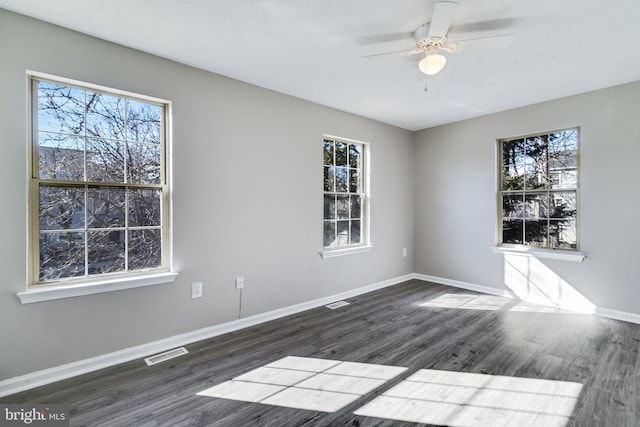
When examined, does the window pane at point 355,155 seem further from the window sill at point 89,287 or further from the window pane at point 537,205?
the window sill at point 89,287

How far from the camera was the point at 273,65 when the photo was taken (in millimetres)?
2709

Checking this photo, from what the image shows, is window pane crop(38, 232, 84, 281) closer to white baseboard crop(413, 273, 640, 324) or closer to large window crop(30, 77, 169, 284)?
large window crop(30, 77, 169, 284)

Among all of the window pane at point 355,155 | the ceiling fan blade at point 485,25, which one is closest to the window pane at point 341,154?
the window pane at point 355,155

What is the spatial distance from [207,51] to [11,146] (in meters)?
1.58

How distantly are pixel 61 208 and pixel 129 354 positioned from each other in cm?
129

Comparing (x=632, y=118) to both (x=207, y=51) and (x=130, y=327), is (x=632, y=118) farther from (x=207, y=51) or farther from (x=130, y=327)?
(x=130, y=327)

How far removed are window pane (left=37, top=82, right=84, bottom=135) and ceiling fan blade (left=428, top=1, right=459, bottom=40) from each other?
2693 millimetres

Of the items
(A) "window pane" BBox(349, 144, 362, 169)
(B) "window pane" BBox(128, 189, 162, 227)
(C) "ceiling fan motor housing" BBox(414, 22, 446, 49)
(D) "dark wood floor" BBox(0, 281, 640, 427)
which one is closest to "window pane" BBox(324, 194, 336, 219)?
(A) "window pane" BBox(349, 144, 362, 169)

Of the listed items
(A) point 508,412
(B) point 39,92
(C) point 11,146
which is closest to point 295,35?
(B) point 39,92

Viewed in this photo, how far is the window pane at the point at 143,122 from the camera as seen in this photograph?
249cm

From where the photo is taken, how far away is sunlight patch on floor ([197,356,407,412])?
74.9 inches

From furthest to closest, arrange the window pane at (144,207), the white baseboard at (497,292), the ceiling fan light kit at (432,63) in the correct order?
the white baseboard at (497,292) < the window pane at (144,207) < the ceiling fan light kit at (432,63)

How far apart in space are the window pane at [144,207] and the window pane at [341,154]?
2.33 meters

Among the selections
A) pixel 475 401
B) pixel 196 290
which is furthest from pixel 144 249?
pixel 475 401
